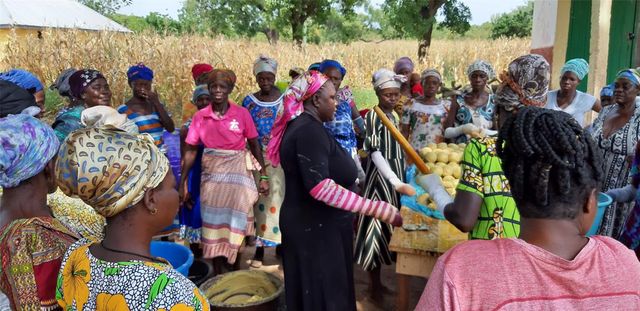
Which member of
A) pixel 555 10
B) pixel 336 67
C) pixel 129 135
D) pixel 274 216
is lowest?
pixel 274 216

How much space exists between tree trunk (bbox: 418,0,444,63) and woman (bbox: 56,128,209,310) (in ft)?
44.8

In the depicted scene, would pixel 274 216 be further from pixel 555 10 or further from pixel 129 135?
pixel 555 10

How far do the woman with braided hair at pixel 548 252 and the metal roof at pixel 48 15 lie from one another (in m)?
16.7

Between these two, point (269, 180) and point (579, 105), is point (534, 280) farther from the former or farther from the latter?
point (579, 105)

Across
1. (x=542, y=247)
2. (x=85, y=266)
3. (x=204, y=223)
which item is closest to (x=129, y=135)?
(x=85, y=266)

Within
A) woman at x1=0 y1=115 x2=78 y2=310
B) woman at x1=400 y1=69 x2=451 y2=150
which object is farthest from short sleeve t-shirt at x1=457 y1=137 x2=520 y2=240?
woman at x1=400 y1=69 x2=451 y2=150

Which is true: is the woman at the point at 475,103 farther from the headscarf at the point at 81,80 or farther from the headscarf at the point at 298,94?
the headscarf at the point at 81,80

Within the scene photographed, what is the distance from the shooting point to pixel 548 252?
1150 millimetres

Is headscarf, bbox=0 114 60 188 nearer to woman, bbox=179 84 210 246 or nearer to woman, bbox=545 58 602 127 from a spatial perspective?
woman, bbox=179 84 210 246

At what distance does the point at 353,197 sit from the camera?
2314 mm

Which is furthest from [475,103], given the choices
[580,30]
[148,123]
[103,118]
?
[103,118]

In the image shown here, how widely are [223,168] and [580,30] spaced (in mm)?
5559

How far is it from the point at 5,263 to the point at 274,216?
9.83 feet

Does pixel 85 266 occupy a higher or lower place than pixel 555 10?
lower
